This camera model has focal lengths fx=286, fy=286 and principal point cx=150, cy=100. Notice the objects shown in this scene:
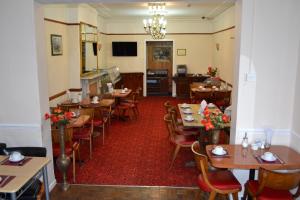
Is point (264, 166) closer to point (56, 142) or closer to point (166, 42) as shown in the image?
point (56, 142)

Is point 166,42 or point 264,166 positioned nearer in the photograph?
point 264,166

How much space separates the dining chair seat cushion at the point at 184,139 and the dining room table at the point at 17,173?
244 cm

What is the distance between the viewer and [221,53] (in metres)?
9.80

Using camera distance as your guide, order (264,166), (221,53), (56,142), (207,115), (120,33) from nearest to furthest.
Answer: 1. (264,166)
2. (207,115)
3. (56,142)
4. (221,53)
5. (120,33)

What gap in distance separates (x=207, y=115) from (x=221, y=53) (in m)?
6.01

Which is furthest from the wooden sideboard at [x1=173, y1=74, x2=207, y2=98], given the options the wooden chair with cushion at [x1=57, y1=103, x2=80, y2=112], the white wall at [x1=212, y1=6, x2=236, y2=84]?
the wooden chair with cushion at [x1=57, y1=103, x2=80, y2=112]

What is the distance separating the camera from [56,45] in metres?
6.78

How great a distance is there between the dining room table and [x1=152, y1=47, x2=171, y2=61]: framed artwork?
9.56 meters

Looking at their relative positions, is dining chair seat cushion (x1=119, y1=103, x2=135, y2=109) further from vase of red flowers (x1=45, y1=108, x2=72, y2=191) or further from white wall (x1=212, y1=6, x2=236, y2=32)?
vase of red flowers (x1=45, y1=108, x2=72, y2=191)

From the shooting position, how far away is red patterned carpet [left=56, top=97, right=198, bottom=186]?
470 cm

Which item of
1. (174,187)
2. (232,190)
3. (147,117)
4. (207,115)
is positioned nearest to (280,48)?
(207,115)

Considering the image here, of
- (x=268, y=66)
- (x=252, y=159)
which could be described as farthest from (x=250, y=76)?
(x=252, y=159)

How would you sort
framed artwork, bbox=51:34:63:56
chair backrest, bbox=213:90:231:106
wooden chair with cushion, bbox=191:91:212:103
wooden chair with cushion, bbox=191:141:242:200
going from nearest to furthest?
wooden chair with cushion, bbox=191:141:242:200 < framed artwork, bbox=51:34:63:56 < chair backrest, bbox=213:90:231:106 < wooden chair with cushion, bbox=191:91:212:103

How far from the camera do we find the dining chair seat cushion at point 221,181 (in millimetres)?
3342
